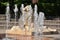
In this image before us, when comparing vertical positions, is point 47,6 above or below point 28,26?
above

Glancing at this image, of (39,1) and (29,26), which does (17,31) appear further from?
(39,1)

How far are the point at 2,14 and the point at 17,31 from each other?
5.10 metres

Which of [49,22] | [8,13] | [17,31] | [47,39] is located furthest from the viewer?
[8,13]

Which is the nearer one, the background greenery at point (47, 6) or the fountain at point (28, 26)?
the fountain at point (28, 26)

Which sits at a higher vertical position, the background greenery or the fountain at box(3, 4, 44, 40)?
the background greenery

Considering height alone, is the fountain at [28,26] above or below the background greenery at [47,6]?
below

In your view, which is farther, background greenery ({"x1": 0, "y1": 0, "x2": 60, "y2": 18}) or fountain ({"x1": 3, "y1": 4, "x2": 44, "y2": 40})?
background greenery ({"x1": 0, "y1": 0, "x2": 60, "y2": 18})

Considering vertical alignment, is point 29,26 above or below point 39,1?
below

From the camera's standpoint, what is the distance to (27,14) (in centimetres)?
1261

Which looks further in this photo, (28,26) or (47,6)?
(47,6)

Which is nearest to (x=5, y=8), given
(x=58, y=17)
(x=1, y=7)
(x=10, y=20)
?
(x=1, y=7)

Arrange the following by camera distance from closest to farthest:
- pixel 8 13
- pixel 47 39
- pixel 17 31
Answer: pixel 47 39 < pixel 17 31 < pixel 8 13

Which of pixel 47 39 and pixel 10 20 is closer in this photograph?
pixel 47 39

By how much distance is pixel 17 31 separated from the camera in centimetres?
1195
